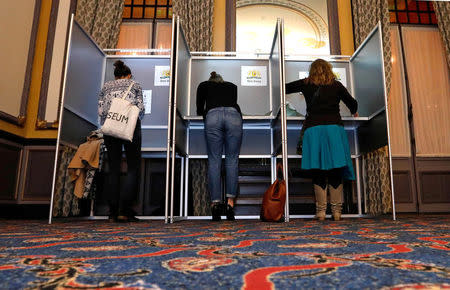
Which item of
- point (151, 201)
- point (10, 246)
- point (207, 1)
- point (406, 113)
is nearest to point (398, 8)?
point (406, 113)

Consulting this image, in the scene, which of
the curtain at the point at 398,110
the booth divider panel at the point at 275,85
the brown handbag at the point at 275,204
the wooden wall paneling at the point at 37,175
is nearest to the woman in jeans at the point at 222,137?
the brown handbag at the point at 275,204

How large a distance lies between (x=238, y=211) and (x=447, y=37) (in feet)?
11.4

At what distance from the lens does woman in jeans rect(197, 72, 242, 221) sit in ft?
8.98

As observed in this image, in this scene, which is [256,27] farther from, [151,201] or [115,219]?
[115,219]

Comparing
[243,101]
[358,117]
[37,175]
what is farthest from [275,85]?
[37,175]

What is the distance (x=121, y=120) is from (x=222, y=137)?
80cm

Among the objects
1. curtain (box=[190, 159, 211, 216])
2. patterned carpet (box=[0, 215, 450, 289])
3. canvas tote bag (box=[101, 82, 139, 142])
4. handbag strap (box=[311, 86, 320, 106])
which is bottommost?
patterned carpet (box=[0, 215, 450, 289])

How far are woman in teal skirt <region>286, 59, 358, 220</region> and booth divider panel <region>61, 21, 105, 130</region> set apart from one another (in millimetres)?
1988

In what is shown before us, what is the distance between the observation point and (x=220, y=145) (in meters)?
2.79

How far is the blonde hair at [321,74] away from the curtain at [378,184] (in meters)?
1.45

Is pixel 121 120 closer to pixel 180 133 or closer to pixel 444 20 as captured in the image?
pixel 180 133

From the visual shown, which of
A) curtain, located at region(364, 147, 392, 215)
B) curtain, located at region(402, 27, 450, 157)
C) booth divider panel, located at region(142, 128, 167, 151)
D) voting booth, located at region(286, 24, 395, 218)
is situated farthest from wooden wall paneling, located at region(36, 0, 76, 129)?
curtain, located at region(402, 27, 450, 157)

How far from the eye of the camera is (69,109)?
289cm

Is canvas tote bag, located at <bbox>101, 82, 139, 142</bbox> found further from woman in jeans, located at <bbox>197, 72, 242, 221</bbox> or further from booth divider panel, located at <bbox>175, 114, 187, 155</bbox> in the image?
woman in jeans, located at <bbox>197, 72, 242, 221</bbox>
